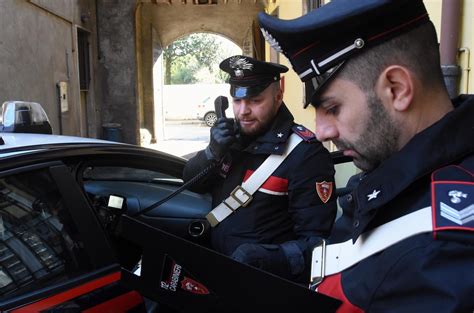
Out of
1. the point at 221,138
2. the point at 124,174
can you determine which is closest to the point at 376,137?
the point at 221,138

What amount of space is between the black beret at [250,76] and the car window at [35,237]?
0.88 m

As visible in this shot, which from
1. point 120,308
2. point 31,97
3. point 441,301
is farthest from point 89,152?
point 31,97

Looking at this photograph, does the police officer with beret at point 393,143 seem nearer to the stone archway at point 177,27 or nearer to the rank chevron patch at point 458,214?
the rank chevron patch at point 458,214

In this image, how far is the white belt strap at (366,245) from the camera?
80 cm

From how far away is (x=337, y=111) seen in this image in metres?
0.96

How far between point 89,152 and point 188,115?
73.7 ft

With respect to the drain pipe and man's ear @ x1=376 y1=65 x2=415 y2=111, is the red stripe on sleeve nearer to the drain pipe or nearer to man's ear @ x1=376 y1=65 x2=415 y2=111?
man's ear @ x1=376 y1=65 x2=415 y2=111

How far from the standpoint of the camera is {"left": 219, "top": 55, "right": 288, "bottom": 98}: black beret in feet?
6.75

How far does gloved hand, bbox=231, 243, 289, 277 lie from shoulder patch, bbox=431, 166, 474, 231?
3.10 feet

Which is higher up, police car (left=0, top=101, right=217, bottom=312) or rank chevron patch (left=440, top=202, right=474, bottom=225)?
rank chevron patch (left=440, top=202, right=474, bottom=225)

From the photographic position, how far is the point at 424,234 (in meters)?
0.78

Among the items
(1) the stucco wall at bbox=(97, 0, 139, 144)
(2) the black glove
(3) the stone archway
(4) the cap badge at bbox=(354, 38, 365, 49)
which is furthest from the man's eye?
(3) the stone archway

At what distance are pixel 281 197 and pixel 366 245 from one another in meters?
1.04

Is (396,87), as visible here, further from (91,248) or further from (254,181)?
(91,248)
